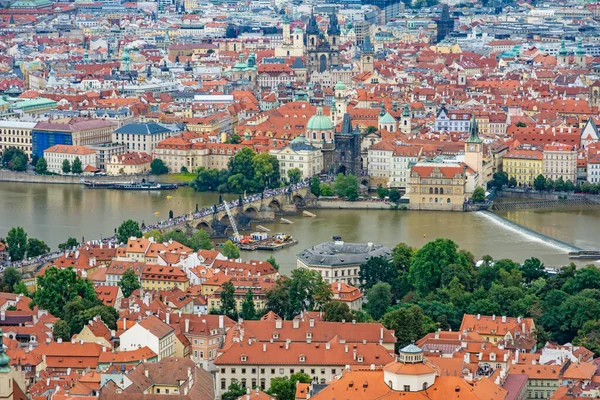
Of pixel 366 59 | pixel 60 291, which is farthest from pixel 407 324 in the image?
pixel 366 59

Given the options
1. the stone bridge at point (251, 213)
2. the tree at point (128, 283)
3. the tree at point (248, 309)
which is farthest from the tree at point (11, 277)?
the stone bridge at point (251, 213)

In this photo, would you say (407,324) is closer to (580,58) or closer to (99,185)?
(99,185)

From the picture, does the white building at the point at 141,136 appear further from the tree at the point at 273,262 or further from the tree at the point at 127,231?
the tree at the point at 273,262

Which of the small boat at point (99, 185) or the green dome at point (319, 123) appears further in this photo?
the green dome at point (319, 123)

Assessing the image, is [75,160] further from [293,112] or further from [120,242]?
[120,242]

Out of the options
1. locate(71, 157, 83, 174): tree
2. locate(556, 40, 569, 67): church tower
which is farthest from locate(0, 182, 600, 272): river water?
locate(556, 40, 569, 67): church tower

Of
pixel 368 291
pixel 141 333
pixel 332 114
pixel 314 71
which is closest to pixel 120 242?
pixel 368 291

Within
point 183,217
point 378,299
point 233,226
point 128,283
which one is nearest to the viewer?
point 378,299
